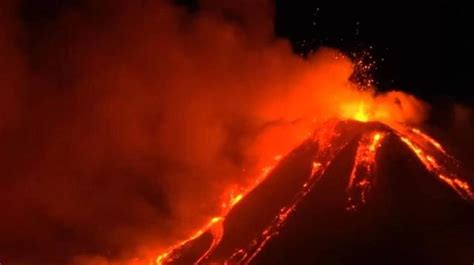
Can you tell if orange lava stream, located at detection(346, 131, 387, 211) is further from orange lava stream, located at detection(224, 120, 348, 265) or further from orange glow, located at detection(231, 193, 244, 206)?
orange glow, located at detection(231, 193, 244, 206)

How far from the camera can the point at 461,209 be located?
96.7ft

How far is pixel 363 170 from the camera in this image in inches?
1314

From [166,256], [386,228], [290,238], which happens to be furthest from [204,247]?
[386,228]

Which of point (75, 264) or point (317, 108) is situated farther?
point (317, 108)

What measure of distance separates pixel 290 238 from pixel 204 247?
10.6ft

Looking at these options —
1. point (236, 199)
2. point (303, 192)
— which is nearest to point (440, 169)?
point (303, 192)

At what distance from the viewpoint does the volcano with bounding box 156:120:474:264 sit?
89.6 ft

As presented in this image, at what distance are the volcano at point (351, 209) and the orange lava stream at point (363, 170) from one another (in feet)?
0.12

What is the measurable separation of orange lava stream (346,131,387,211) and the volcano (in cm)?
4

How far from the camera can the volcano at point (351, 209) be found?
27.3 m

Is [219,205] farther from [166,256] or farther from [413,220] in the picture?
[413,220]

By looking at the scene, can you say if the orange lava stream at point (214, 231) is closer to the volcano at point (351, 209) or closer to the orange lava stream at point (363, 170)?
the volcano at point (351, 209)

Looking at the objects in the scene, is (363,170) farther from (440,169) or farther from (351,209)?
(351,209)

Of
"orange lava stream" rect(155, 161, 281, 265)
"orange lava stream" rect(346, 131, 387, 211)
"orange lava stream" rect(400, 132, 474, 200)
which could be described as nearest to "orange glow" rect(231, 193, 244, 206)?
"orange lava stream" rect(155, 161, 281, 265)
